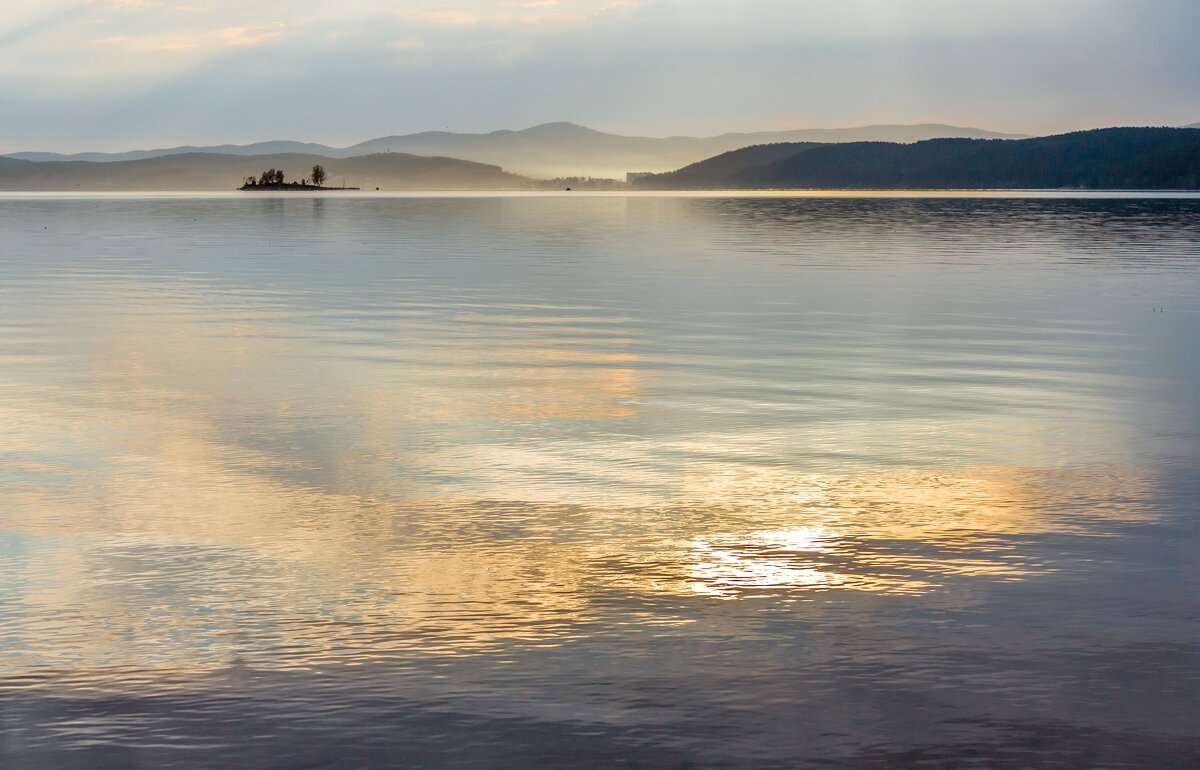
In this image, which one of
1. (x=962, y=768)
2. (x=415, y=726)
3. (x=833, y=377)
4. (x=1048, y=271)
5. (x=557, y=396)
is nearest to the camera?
(x=962, y=768)

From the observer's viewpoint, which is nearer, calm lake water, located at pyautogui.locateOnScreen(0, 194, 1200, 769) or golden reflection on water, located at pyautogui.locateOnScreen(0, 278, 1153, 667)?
calm lake water, located at pyautogui.locateOnScreen(0, 194, 1200, 769)

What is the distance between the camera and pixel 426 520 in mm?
13469

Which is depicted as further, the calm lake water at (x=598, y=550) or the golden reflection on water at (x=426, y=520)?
the golden reflection on water at (x=426, y=520)

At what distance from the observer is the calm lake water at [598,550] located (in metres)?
8.53

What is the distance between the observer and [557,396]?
21562 mm

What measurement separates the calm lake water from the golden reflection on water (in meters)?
0.05

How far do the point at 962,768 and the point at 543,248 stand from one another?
215ft

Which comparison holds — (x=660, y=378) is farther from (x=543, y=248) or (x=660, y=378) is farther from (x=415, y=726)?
(x=543, y=248)

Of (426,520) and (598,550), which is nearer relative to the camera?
(598,550)

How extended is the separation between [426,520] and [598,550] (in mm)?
1933

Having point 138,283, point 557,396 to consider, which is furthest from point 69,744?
point 138,283

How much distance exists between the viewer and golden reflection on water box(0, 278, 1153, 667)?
10.5 metres

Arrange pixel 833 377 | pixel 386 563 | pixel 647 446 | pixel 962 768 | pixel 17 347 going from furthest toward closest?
pixel 17 347 < pixel 833 377 < pixel 647 446 < pixel 386 563 < pixel 962 768

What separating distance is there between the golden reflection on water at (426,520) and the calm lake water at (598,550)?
0.17 ft
